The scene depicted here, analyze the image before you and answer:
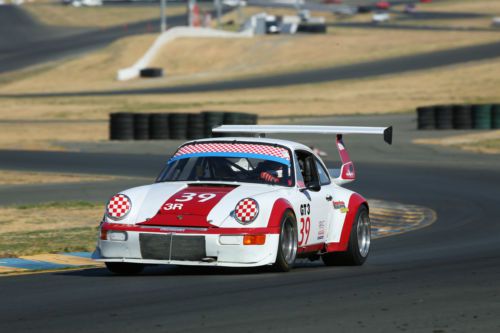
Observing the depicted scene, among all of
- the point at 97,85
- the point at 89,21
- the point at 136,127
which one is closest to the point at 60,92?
the point at 97,85

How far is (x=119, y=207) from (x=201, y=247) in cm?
97

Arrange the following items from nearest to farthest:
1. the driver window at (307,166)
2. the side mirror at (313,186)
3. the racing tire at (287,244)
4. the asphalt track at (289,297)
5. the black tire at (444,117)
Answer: the asphalt track at (289,297), the racing tire at (287,244), the side mirror at (313,186), the driver window at (307,166), the black tire at (444,117)

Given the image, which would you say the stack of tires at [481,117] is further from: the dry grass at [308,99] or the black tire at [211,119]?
the dry grass at [308,99]

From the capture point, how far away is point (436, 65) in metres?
73.5

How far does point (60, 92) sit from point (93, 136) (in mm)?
27101

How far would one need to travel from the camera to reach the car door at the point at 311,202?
1257 cm

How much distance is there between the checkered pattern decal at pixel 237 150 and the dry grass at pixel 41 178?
15.6m

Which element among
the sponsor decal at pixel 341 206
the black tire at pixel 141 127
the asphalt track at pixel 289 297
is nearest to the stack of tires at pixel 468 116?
the black tire at pixel 141 127

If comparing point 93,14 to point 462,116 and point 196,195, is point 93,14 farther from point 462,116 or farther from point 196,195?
point 196,195

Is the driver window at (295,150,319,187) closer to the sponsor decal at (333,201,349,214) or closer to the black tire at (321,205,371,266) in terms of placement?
the sponsor decal at (333,201,349,214)

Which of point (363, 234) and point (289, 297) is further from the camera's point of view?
point (363, 234)

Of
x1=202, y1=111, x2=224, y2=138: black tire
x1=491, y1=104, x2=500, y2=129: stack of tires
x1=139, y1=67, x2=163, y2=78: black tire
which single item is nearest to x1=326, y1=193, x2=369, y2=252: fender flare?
x1=202, y1=111, x2=224, y2=138: black tire

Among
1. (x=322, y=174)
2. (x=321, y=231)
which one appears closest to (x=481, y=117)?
(x=322, y=174)

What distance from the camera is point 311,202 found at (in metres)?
12.8
